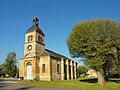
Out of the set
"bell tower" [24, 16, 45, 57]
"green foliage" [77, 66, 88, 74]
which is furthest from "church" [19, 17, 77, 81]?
"green foliage" [77, 66, 88, 74]

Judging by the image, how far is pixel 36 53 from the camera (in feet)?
137

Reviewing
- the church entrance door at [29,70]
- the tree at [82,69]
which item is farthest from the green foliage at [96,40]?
the tree at [82,69]

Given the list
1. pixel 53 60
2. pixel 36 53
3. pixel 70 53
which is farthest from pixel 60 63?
pixel 70 53

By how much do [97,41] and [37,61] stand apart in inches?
774

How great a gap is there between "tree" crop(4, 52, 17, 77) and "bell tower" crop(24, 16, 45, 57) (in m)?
26.0

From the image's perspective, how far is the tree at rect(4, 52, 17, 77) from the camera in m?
66.4

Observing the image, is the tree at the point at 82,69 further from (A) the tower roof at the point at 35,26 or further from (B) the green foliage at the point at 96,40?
(B) the green foliage at the point at 96,40

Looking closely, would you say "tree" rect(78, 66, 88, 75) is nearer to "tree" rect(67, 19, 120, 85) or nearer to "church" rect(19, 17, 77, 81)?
"church" rect(19, 17, 77, 81)

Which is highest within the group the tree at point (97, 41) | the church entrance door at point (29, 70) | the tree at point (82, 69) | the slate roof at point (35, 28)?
the slate roof at point (35, 28)

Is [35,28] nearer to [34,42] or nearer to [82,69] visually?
[34,42]

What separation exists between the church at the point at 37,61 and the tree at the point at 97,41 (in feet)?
46.8

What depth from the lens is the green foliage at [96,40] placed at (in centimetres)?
2528

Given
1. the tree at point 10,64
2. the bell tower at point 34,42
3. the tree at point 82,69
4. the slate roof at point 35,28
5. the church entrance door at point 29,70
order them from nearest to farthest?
1. the church entrance door at point 29,70
2. the bell tower at point 34,42
3. the slate roof at point 35,28
4. the tree at point 10,64
5. the tree at point 82,69

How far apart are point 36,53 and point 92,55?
19440 mm
